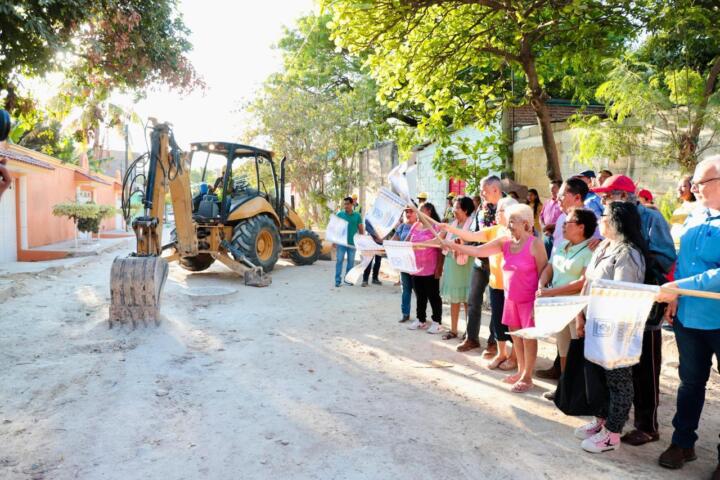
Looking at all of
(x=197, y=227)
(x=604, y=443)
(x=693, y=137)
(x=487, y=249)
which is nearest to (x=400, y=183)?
(x=487, y=249)

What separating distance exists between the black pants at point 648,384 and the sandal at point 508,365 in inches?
59.5

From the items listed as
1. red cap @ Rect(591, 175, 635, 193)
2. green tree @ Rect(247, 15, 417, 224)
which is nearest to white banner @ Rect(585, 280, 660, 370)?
red cap @ Rect(591, 175, 635, 193)

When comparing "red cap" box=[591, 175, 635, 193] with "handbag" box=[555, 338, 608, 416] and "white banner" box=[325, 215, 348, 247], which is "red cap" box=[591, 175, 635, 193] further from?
"white banner" box=[325, 215, 348, 247]

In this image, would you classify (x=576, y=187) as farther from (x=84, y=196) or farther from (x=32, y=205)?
(x=84, y=196)

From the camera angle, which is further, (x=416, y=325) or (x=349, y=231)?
(x=349, y=231)

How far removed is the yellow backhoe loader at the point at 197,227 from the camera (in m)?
6.24

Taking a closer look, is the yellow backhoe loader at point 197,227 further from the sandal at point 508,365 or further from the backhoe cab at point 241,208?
the sandal at point 508,365

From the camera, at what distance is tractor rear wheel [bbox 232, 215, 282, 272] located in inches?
402

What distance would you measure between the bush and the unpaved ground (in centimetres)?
1126

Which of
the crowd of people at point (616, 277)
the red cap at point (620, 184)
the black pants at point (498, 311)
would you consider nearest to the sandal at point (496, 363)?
the crowd of people at point (616, 277)

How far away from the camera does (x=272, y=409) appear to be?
3863mm

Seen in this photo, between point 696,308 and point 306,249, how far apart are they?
34.7 feet

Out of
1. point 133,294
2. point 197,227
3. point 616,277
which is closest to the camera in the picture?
point 616,277

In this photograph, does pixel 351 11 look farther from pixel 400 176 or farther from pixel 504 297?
pixel 504 297
